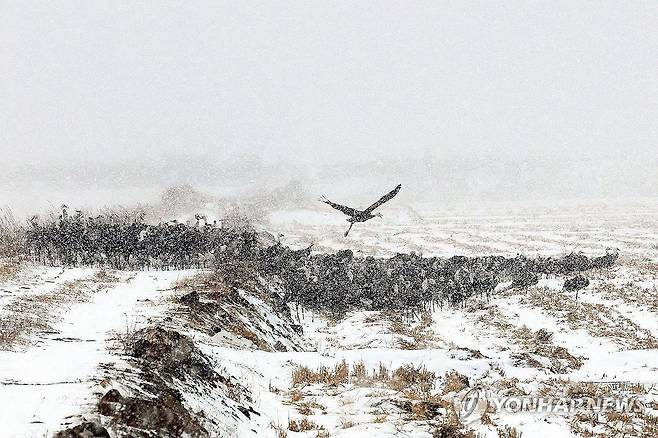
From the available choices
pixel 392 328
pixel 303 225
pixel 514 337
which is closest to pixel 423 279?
pixel 392 328

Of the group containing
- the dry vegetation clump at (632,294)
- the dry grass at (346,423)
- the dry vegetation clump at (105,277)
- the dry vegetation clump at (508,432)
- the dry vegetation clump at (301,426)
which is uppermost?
the dry vegetation clump at (301,426)

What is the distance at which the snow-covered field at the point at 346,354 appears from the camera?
750cm

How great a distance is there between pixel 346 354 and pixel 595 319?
21.5 m

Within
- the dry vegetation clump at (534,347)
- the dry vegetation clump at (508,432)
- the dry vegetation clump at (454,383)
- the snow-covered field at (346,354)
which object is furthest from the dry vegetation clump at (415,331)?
the dry vegetation clump at (508,432)

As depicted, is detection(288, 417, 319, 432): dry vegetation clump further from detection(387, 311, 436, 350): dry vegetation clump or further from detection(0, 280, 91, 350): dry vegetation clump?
detection(387, 311, 436, 350): dry vegetation clump

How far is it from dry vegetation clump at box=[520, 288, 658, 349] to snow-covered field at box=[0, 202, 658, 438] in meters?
0.10

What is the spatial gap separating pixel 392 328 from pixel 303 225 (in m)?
76.6

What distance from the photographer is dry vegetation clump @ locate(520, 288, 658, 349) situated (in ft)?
80.7

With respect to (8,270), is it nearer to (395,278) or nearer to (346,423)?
(346,423)

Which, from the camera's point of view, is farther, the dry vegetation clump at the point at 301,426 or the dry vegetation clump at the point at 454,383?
the dry vegetation clump at the point at 454,383

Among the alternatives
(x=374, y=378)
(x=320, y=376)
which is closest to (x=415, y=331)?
(x=374, y=378)

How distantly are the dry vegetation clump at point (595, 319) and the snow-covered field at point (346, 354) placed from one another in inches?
4.1

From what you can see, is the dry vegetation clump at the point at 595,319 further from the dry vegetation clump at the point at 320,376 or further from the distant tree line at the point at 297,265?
the dry vegetation clump at the point at 320,376

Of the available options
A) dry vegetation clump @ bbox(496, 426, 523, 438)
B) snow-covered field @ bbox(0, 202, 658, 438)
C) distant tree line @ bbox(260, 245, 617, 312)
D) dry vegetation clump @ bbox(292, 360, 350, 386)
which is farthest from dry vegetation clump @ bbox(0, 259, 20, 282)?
dry vegetation clump @ bbox(496, 426, 523, 438)
